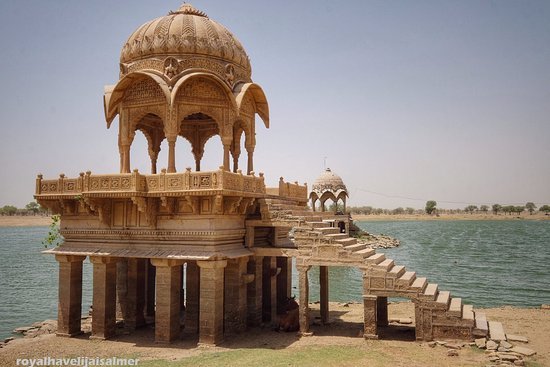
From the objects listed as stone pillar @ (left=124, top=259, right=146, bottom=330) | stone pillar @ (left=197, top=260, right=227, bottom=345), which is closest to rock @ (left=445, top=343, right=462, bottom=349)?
stone pillar @ (left=197, top=260, right=227, bottom=345)

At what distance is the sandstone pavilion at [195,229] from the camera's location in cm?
1549

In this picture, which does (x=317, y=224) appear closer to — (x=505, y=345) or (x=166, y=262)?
(x=166, y=262)

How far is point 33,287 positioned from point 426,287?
99.7 feet

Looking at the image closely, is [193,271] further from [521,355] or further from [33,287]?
[33,287]

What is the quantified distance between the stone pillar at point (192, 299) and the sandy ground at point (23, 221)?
166 m

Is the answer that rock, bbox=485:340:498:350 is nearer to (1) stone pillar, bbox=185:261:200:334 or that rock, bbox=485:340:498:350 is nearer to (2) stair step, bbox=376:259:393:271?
(2) stair step, bbox=376:259:393:271

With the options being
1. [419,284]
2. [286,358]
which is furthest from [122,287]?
[419,284]

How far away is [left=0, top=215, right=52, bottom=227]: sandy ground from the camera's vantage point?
538ft

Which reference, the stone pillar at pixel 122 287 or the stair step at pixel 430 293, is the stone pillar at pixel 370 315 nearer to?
the stair step at pixel 430 293

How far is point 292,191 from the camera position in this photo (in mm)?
20094

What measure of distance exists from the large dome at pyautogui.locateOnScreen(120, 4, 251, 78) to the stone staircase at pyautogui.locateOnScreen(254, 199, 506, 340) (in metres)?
5.91

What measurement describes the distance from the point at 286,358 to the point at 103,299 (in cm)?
704

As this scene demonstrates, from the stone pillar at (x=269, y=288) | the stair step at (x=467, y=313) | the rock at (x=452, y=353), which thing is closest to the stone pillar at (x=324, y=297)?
the stone pillar at (x=269, y=288)

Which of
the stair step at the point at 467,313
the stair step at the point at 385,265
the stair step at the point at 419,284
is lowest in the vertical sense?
the stair step at the point at 467,313
